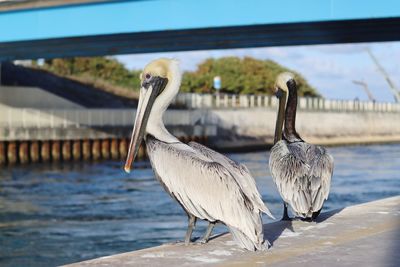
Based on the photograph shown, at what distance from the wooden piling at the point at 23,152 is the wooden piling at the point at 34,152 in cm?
19

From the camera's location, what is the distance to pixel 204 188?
7.68 m

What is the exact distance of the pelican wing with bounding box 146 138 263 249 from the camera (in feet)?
24.7

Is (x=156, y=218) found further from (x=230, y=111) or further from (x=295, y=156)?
(x=230, y=111)

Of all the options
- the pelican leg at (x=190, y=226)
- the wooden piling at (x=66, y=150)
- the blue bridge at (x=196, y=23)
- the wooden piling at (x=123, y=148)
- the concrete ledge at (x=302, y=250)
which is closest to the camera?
the concrete ledge at (x=302, y=250)

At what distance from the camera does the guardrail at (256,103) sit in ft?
186

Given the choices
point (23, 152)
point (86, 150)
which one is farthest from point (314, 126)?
point (23, 152)

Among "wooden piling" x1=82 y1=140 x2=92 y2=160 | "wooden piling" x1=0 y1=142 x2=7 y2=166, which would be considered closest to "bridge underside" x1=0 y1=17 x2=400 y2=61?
"wooden piling" x1=0 y1=142 x2=7 y2=166

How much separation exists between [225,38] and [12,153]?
17220mm

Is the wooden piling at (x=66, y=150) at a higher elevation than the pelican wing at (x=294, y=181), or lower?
lower

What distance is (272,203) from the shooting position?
896 inches

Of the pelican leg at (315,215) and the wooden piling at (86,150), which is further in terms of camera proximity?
the wooden piling at (86,150)

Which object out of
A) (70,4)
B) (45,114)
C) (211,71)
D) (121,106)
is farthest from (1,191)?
(211,71)

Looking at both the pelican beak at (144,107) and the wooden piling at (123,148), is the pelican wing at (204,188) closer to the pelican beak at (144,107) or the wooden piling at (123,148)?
the pelican beak at (144,107)

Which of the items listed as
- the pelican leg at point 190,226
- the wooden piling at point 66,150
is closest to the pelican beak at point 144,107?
the pelican leg at point 190,226
